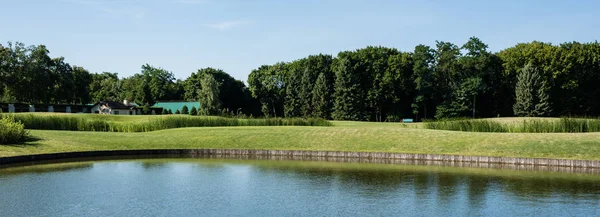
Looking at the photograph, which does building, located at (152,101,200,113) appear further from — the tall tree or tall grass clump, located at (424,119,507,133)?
tall grass clump, located at (424,119,507,133)

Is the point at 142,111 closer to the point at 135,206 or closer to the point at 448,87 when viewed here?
the point at 448,87

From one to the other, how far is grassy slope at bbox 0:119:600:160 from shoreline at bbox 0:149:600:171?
777mm

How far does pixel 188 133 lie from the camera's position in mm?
33750

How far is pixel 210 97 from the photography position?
7962 cm

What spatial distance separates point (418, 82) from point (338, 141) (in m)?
42.7

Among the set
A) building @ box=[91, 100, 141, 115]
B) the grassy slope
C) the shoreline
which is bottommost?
the shoreline

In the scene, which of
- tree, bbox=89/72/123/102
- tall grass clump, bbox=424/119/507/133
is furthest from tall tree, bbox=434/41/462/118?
tree, bbox=89/72/123/102

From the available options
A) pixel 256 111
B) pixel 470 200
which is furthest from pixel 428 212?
pixel 256 111

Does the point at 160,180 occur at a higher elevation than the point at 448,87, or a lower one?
lower

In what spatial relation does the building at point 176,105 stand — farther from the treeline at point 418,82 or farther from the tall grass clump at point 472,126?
the tall grass clump at point 472,126

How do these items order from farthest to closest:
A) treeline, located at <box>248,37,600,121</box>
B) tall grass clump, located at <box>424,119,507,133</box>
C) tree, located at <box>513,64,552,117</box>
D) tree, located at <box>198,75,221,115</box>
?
1. tree, located at <box>198,75,221,115</box>
2. treeline, located at <box>248,37,600,121</box>
3. tree, located at <box>513,64,552,117</box>
4. tall grass clump, located at <box>424,119,507,133</box>

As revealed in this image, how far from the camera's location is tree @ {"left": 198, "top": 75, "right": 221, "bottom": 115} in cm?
7900

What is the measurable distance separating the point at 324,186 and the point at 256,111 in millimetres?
72229

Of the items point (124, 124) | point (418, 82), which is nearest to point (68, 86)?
point (124, 124)
